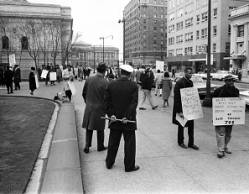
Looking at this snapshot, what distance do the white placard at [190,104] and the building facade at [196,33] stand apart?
5502 cm

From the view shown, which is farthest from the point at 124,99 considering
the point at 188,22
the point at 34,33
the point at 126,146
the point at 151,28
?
the point at 151,28

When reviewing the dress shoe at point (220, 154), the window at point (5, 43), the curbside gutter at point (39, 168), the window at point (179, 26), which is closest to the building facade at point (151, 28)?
the window at point (179, 26)

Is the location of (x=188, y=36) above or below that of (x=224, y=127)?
above

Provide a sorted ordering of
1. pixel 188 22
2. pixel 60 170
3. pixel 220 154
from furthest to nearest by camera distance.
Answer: pixel 188 22 < pixel 220 154 < pixel 60 170

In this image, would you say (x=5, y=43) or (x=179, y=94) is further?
(x=5, y=43)

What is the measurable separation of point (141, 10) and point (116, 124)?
12977cm

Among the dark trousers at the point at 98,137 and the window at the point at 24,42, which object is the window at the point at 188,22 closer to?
the window at the point at 24,42

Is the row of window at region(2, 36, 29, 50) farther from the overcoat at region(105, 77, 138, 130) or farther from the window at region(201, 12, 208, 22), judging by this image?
the overcoat at region(105, 77, 138, 130)

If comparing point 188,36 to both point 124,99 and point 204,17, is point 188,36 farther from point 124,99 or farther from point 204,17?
point 124,99

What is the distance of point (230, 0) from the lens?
62375mm

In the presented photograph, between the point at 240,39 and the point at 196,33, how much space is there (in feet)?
58.3

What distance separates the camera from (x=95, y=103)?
645cm

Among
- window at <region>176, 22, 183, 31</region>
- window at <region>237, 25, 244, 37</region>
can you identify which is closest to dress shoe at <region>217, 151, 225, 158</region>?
window at <region>237, 25, 244, 37</region>

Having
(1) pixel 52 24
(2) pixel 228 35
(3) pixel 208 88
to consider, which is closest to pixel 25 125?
(3) pixel 208 88
